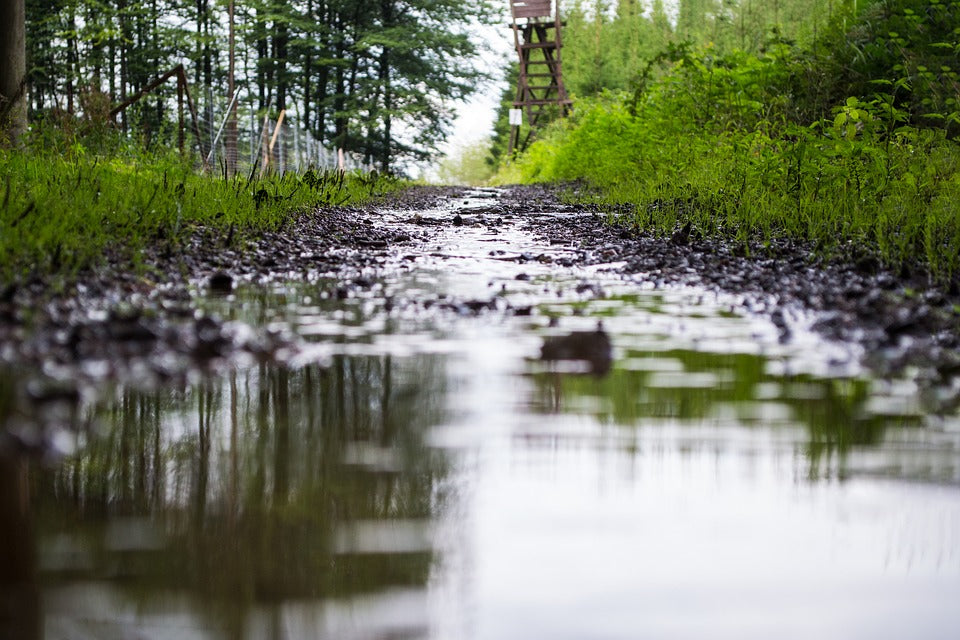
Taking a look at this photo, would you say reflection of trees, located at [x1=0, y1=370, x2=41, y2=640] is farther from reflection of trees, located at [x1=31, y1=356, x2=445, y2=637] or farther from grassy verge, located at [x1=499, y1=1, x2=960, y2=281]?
grassy verge, located at [x1=499, y1=1, x2=960, y2=281]

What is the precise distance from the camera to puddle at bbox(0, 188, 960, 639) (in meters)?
0.99

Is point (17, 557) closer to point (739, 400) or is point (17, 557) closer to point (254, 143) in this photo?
point (739, 400)

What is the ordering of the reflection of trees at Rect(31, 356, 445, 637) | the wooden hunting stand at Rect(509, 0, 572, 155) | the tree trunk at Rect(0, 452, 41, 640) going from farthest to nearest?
the wooden hunting stand at Rect(509, 0, 572, 155)
the reflection of trees at Rect(31, 356, 445, 637)
the tree trunk at Rect(0, 452, 41, 640)

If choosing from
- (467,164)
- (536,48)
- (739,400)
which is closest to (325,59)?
(536,48)

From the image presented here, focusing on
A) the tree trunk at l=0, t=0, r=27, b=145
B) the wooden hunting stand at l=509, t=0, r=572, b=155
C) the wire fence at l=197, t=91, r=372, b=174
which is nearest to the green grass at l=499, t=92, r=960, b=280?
the tree trunk at l=0, t=0, r=27, b=145

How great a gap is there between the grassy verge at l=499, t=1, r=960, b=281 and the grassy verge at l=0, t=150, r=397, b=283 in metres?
2.60

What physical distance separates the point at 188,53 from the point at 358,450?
127 ft

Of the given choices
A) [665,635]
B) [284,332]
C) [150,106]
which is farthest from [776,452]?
[150,106]

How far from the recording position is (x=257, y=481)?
138 cm

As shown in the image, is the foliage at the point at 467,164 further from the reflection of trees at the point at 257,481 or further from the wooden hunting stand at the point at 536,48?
the reflection of trees at the point at 257,481

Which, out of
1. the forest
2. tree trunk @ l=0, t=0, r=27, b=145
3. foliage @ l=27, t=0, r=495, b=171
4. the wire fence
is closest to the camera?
the forest

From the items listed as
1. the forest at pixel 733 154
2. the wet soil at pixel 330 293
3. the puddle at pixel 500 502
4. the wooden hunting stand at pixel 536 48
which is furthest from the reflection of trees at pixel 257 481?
the wooden hunting stand at pixel 536 48

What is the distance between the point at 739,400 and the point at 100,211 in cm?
330

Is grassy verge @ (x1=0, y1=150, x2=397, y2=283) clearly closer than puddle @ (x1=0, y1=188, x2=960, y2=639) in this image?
No
